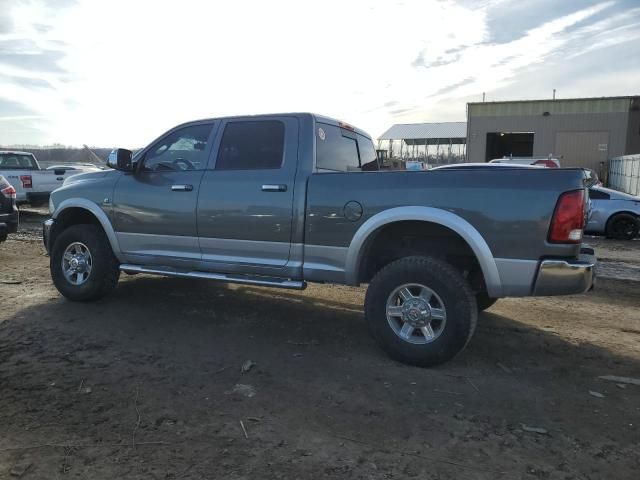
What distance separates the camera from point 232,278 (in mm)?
4961

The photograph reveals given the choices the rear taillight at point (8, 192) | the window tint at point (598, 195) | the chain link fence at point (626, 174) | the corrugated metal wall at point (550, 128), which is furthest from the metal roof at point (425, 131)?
the rear taillight at point (8, 192)

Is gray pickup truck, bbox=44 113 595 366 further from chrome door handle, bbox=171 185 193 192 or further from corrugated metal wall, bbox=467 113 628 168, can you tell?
corrugated metal wall, bbox=467 113 628 168

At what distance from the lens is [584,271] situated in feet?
12.3

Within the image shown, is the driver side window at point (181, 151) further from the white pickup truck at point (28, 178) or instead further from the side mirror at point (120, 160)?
the white pickup truck at point (28, 178)

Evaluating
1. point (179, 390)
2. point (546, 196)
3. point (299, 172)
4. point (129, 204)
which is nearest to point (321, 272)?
point (299, 172)

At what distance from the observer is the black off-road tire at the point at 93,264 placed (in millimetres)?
5723

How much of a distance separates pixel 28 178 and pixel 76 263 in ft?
32.7

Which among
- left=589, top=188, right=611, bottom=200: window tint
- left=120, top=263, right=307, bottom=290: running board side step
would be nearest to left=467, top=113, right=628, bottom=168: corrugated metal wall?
left=589, top=188, right=611, bottom=200: window tint

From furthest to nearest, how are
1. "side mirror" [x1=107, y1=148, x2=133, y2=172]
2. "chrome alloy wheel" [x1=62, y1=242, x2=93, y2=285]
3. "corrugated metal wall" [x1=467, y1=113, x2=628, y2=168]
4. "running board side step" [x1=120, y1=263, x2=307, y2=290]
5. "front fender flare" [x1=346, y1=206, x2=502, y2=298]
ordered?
1. "corrugated metal wall" [x1=467, y1=113, x2=628, y2=168]
2. "chrome alloy wheel" [x1=62, y1=242, x2=93, y2=285]
3. "side mirror" [x1=107, y1=148, x2=133, y2=172]
4. "running board side step" [x1=120, y1=263, x2=307, y2=290]
5. "front fender flare" [x1=346, y1=206, x2=502, y2=298]

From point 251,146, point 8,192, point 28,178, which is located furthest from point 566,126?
point 251,146

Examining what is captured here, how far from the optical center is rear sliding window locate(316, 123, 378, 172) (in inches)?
198

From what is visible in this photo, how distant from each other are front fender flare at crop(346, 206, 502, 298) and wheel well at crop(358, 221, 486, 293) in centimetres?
10

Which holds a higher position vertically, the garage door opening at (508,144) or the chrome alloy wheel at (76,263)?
the garage door opening at (508,144)

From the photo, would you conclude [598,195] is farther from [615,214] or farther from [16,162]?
[16,162]
